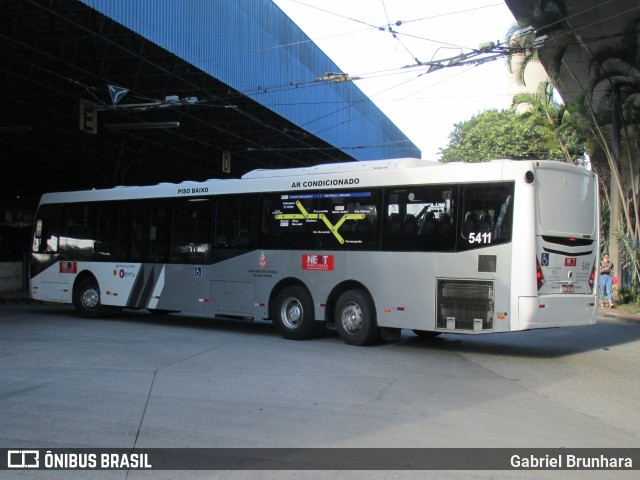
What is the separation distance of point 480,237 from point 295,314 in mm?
4338

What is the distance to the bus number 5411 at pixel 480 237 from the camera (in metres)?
10.1

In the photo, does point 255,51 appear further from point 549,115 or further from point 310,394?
point 310,394

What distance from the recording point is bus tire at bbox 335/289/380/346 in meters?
11.4

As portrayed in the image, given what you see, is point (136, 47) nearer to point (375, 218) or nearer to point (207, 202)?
point (207, 202)

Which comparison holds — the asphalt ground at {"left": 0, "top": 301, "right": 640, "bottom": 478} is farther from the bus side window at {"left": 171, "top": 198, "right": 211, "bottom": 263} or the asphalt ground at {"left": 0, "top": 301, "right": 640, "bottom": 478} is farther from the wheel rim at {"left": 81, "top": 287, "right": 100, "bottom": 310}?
the wheel rim at {"left": 81, "top": 287, "right": 100, "bottom": 310}

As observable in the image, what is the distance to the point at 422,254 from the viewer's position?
1075 cm

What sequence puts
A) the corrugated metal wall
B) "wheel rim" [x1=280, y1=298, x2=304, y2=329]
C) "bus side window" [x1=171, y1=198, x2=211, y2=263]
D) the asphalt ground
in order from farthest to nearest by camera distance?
the corrugated metal wall → "bus side window" [x1=171, y1=198, x2=211, y2=263] → "wheel rim" [x1=280, y1=298, x2=304, y2=329] → the asphalt ground

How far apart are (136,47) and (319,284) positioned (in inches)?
448

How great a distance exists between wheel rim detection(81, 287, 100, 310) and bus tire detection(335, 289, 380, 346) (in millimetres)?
7594

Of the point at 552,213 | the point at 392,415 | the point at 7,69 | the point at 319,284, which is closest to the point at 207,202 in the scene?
the point at 319,284

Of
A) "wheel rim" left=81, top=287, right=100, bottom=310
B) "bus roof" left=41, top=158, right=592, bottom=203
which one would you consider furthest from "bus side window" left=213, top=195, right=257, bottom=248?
"wheel rim" left=81, top=287, right=100, bottom=310

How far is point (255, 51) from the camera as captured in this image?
76.8 ft

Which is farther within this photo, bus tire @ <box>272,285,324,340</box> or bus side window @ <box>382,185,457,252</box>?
bus tire @ <box>272,285,324,340</box>

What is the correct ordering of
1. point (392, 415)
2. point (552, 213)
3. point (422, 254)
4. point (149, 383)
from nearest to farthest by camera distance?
point (392, 415), point (149, 383), point (552, 213), point (422, 254)
